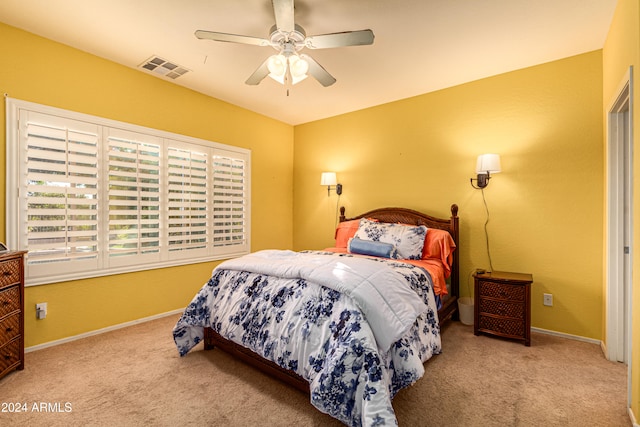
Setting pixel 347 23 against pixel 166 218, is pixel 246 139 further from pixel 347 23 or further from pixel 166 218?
pixel 347 23

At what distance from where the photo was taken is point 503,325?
9.41 ft

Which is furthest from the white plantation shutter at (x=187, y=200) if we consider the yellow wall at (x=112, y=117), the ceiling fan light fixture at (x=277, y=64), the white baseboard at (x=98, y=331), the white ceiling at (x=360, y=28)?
the ceiling fan light fixture at (x=277, y=64)

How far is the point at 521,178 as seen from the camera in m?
3.18

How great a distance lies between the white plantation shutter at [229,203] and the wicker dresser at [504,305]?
10.1ft

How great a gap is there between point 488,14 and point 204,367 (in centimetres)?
351

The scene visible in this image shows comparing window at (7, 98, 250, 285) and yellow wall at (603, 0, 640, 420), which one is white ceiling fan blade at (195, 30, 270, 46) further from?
yellow wall at (603, 0, 640, 420)

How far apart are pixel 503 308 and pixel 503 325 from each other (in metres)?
0.16

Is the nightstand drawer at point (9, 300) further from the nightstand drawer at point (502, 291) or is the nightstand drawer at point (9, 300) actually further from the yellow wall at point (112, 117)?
the nightstand drawer at point (502, 291)

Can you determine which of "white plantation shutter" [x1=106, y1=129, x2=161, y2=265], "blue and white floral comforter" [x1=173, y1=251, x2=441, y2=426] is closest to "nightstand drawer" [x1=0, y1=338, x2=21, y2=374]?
"white plantation shutter" [x1=106, y1=129, x2=161, y2=265]

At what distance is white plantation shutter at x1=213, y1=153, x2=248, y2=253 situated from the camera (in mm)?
4043

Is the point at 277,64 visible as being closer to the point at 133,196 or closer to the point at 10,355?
the point at 133,196

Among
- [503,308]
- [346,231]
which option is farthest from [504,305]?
[346,231]

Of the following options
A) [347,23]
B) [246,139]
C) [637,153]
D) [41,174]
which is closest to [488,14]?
[347,23]

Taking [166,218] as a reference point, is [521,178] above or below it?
above
